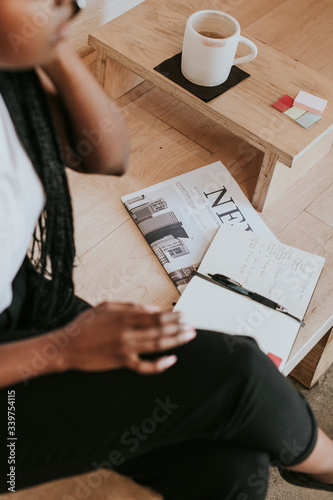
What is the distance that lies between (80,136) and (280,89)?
0.48m

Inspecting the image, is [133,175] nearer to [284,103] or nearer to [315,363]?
[284,103]

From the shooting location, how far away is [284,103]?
3.98 ft

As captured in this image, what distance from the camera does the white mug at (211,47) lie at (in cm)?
114

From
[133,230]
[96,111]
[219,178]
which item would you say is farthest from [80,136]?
[219,178]

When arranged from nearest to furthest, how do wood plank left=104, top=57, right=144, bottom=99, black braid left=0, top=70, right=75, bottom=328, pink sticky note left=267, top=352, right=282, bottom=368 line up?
black braid left=0, top=70, right=75, bottom=328 < pink sticky note left=267, top=352, right=282, bottom=368 < wood plank left=104, top=57, right=144, bottom=99

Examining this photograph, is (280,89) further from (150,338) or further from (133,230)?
(150,338)

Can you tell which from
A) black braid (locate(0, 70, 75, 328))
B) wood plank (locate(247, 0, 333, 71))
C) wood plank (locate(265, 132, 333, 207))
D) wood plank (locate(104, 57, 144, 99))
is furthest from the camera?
wood plank (locate(247, 0, 333, 71))

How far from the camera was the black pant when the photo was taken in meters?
0.80

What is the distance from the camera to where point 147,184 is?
128 centimetres

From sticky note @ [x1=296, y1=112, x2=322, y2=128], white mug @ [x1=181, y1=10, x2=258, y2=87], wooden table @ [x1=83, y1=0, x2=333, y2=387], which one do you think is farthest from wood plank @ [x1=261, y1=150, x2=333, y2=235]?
white mug @ [x1=181, y1=10, x2=258, y2=87]

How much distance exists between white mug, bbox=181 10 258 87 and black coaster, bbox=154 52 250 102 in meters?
0.01

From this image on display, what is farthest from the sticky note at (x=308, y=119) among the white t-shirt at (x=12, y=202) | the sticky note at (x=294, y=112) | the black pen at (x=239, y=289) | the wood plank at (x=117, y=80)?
the white t-shirt at (x=12, y=202)

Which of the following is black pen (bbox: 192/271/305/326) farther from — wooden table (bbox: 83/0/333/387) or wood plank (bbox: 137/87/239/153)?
wood plank (bbox: 137/87/239/153)

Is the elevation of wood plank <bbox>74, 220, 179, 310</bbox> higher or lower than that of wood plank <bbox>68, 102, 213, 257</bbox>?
lower
